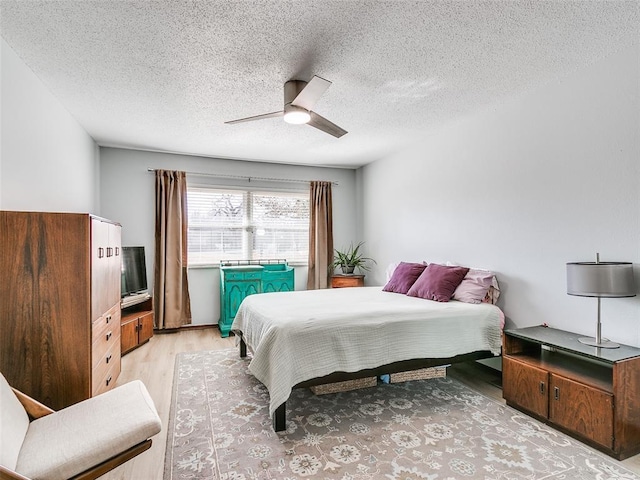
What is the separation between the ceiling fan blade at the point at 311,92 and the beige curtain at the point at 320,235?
10.4ft

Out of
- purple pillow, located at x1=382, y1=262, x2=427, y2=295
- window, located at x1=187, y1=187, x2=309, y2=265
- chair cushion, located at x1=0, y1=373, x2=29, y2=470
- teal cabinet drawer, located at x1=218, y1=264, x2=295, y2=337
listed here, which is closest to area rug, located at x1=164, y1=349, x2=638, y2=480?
chair cushion, located at x1=0, y1=373, x2=29, y2=470

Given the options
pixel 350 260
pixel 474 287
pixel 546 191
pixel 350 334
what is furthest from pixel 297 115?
pixel 350 260

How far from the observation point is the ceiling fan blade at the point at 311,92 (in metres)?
2.30

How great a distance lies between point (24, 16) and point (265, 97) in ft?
5.37

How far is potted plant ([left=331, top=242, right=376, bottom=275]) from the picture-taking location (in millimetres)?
5629

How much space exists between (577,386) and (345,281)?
11.2 ft

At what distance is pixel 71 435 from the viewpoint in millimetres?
1544

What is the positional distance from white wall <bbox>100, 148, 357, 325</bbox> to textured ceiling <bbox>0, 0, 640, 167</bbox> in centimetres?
122

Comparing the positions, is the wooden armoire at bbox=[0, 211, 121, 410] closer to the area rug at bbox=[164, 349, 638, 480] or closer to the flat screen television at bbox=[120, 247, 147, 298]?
the area rug at bbox=[164, 349, 638, 480]

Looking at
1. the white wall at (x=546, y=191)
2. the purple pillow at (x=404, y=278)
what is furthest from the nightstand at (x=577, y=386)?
the purple pillow at (x=404, y=278)

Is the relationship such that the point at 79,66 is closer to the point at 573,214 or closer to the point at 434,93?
the point at 434,93

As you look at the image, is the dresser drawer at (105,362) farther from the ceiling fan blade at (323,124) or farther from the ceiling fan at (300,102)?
the ceiling fan blade at (323,124)

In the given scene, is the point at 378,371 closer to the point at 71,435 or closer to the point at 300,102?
the point at 71,435

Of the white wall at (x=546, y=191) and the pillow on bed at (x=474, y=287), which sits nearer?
the white wall at (x=546, y=191)
